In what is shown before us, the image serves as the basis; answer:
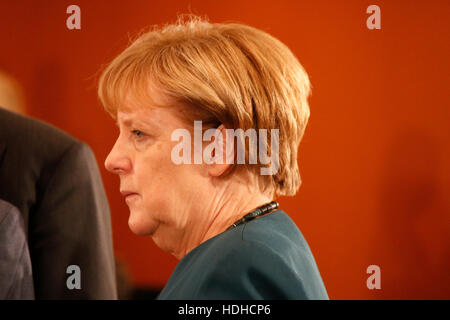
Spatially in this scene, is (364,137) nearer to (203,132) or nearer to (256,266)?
(203,132)

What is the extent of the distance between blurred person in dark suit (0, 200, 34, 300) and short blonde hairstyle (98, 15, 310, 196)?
0.45 meters

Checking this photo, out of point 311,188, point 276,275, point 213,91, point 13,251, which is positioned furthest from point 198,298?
point 311,188

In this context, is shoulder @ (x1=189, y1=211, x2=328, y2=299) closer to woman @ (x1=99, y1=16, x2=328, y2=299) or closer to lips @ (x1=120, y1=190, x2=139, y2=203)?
woman @ (x1=99, y1=16, x2=328, y2=299)

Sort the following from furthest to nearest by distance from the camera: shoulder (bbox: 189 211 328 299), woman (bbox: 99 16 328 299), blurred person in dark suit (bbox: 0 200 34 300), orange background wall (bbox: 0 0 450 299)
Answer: orange background wall (bbox: 0 0 450 299) < blurred person in dark suit (bbox: 0 200 34 300) < woman (bbox: 99 16 328 299) < shoulder (bbox: 189 211 328 299)

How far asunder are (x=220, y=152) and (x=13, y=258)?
624mm

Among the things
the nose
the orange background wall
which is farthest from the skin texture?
the orange background wall

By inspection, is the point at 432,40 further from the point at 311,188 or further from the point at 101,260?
the point at 101,260

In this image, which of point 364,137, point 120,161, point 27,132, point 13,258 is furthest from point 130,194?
point 364,137

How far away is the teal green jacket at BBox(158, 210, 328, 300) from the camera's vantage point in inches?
25.5

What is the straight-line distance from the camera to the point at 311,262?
2.57ft

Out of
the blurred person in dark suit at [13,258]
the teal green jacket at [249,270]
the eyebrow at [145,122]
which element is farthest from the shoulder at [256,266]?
the blurred person in dark suit at [13,258]

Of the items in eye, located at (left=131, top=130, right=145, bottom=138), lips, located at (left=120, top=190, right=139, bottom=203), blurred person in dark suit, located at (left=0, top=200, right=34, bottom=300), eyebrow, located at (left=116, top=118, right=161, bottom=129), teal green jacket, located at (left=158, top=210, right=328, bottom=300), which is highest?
eyebrow, located at (left=116, top=118, right=161, bottom=129)

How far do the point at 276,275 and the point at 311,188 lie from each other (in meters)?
1.70

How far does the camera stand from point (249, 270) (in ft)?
2.13
